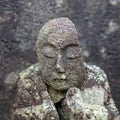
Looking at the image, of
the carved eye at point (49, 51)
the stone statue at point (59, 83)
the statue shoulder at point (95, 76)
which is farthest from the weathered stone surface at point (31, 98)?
the statue shoulder at point (95, 76)

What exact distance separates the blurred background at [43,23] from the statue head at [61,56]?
134 centimetres

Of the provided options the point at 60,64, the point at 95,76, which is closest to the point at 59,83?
the point at 60,64

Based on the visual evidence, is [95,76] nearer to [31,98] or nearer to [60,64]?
[60,64]

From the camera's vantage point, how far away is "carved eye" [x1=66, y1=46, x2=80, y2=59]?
4.53 meters

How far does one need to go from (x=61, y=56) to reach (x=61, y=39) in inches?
4.4

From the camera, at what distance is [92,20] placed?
→ 601 centimetres

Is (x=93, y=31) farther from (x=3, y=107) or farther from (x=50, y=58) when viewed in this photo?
(x=50, y=58)

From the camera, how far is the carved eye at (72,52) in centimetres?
453

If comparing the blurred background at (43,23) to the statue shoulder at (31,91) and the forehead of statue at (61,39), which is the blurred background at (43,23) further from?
the forehead of statue at (61,39)

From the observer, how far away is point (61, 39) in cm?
451

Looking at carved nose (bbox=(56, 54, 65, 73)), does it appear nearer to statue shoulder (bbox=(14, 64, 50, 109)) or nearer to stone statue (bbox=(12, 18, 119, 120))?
stone statue (bbox=(12, 18, 119, 120))

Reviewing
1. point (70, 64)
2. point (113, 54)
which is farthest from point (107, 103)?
point (113, 54)

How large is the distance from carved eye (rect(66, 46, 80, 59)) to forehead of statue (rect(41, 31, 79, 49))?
0.12 ft

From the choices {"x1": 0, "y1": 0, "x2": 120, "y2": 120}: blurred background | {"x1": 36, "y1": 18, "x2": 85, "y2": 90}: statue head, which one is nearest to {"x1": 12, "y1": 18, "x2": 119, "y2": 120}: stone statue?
{"x1": 36, "y1": 18, "x2": 85, "y2": 90}: statue head
